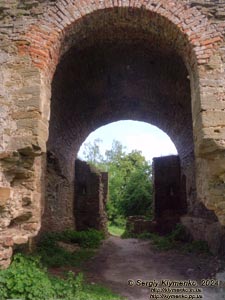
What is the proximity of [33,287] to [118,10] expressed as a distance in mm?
4362

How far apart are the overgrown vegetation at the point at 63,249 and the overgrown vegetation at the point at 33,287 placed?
2.15m

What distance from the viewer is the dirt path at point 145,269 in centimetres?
502

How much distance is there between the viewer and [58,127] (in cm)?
884

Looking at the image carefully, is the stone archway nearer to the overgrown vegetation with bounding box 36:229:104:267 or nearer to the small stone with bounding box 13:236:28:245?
the small stone with bounding box 13:236:28:245

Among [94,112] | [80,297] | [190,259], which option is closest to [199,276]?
[190,259]

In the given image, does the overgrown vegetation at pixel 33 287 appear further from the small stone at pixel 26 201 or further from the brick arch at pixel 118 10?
the brick arch at pixel 118 10

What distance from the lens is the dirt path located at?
502cm

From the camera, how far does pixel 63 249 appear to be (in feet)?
26.0

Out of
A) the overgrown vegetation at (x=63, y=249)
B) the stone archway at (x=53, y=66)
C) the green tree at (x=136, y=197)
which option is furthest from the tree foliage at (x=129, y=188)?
the stone archway at (x=53, y=66)

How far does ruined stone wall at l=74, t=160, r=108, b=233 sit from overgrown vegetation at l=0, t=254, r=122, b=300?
730 centimetres

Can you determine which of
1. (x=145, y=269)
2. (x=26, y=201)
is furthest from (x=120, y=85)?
(x=26, y=201)

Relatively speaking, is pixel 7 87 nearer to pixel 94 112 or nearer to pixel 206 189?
pixel 206 189

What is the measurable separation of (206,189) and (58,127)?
5.48 m

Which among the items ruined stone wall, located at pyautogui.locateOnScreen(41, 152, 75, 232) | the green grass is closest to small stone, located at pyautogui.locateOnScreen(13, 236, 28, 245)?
ruined stone wall, located at pyautogui.locateOnScreen(41, 152, 75, 232)
